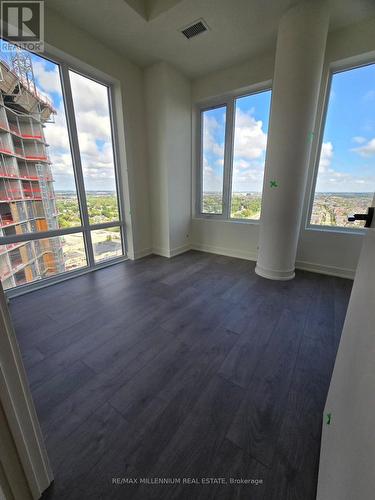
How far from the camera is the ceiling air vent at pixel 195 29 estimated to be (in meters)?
2.40

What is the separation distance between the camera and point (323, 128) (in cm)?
280

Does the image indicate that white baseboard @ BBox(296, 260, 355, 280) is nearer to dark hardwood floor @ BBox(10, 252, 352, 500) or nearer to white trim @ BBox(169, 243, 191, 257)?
dark hardwood floor @ BBox(10, 252, 352, 500)

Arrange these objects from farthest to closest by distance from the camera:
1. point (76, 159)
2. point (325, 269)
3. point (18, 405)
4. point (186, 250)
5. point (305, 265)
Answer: point (186, 250), point (305, 265), point (325, 269), point (76, 159), point (18, 405)

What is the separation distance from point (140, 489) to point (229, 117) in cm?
439

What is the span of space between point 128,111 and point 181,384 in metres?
3.76

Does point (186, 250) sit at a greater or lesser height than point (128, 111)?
lesser

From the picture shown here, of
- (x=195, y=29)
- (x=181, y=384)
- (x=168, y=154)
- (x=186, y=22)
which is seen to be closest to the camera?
(x=181, y=384)

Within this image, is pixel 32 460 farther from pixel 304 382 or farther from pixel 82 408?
pixel 304 382

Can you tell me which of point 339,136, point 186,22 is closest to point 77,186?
point 186,22

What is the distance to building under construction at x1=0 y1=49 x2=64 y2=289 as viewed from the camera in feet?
7.32

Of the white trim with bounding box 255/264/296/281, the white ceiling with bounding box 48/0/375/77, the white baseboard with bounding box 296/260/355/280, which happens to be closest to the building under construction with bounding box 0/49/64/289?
the white ceiling with bounding box 48/0/375/77

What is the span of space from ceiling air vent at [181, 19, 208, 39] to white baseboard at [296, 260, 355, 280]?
3390 mm

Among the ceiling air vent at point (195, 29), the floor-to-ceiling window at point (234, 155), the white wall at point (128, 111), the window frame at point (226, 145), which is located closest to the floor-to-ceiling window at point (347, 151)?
the floor-to-ceiling window at point (234, 155)

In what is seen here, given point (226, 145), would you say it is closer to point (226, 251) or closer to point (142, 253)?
point (226, 251)
